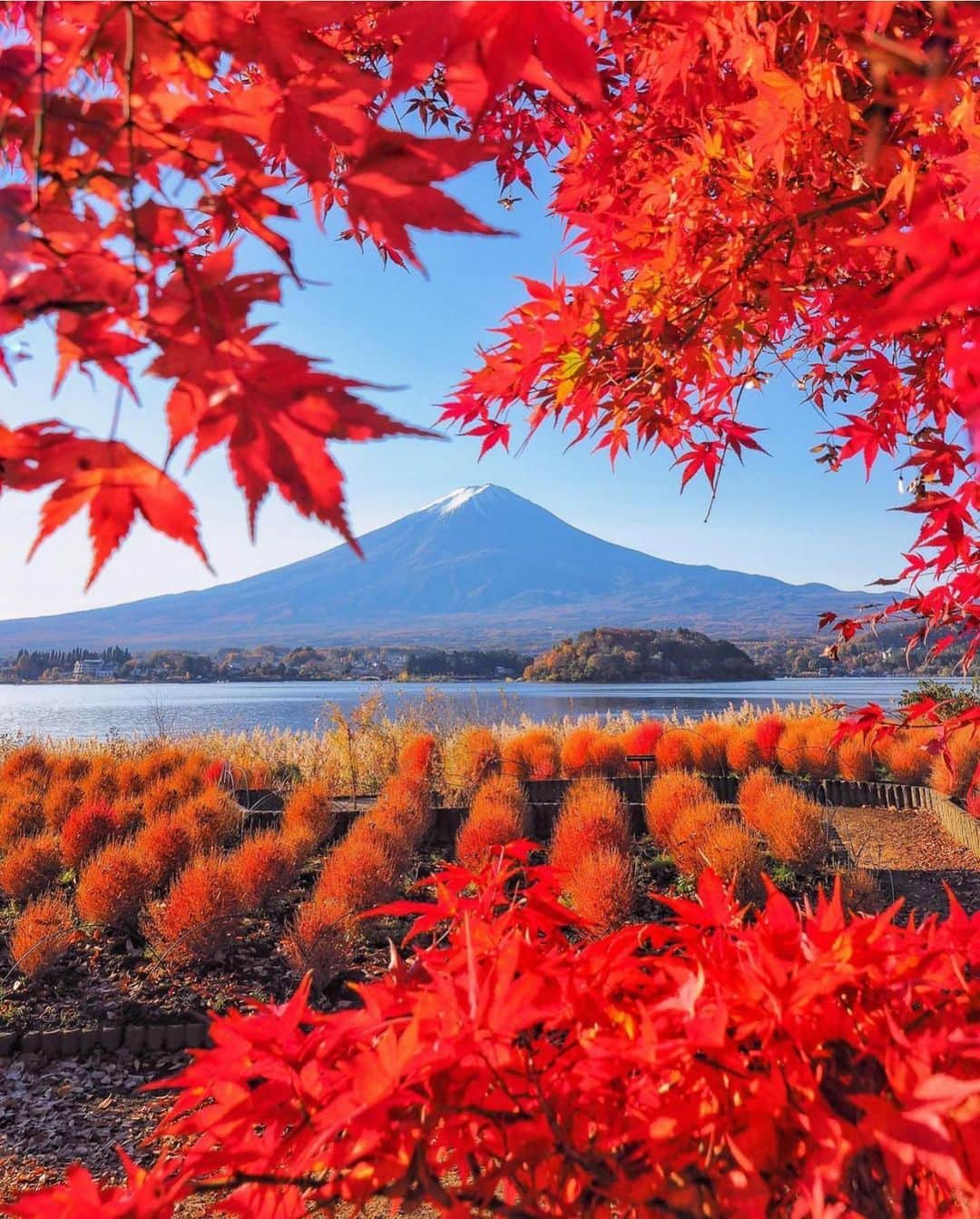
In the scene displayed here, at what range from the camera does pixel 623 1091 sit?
2.79 feet

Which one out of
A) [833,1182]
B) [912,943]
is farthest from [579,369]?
[833,1182]

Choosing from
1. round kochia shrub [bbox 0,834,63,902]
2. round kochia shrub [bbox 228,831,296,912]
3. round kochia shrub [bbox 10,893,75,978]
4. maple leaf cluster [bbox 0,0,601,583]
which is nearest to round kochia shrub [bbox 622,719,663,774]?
round kochia shrub [bbox 228,831,296,912]

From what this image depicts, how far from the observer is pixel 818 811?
16.7ft

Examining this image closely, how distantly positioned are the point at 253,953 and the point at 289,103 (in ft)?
12.9

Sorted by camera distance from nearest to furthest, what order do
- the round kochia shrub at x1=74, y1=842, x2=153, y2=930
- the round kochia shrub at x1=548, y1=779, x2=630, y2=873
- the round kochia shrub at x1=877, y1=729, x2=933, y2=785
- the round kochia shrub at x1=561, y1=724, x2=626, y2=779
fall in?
the round kochia shrub at x1=74, y1=842, x2=153, y2=930
the round kochia shrub at x1=548, y1=779, x2=630, y2=873
the round kochia shrub at x1=561, y1=724, x2=626, y2=779
the round kochia shrub at x1=877, y1=729, x2=933, y2=785

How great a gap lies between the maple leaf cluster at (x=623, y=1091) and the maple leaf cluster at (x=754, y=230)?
24.0 inches

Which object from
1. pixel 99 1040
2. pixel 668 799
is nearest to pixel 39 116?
pixel 99 1040

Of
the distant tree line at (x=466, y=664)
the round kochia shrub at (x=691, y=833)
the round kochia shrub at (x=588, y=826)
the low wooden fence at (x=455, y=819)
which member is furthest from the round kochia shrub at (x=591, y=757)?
the distant tree line at (x=466, y=664)

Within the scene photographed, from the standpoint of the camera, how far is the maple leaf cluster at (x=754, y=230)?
1129mm

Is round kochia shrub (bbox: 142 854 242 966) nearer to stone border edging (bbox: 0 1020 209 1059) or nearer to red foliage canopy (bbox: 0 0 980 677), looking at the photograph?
stone border edging (bbox: 0 1020 209 1059)

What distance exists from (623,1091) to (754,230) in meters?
1.48

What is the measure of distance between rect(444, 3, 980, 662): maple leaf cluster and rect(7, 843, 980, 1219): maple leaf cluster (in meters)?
0.61

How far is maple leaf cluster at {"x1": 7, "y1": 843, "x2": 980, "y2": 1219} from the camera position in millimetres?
736

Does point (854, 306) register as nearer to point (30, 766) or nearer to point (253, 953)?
point (253, 953)
